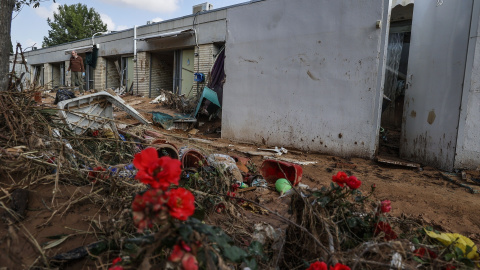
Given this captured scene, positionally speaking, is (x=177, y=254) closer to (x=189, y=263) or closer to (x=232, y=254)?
(x=189, y=263)

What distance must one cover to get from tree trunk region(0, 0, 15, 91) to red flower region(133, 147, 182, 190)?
8.85ft

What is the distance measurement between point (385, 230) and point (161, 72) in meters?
13.5

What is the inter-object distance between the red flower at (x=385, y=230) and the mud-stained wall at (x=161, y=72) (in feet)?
42.1

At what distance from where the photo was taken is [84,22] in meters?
31.0

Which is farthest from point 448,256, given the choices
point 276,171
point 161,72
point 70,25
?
point 70,25

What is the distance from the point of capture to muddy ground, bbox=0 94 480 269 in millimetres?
1487

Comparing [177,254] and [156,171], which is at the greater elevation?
[156,171]

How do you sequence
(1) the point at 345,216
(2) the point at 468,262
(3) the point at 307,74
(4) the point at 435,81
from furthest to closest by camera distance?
(3) the point at 307,74, (4) the point at 435,81, (1) the point at 345,216, (2) the point at 468,262

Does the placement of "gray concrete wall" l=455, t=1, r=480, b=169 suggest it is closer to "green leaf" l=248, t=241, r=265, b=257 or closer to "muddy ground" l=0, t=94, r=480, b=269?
"muddy ground" l=0, t=94, r=480, b=269

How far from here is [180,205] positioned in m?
0.95

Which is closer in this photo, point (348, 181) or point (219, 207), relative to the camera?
point (348, 181)

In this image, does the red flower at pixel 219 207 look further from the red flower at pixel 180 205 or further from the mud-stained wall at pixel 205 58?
the mud-stained wall at pixel 205 58

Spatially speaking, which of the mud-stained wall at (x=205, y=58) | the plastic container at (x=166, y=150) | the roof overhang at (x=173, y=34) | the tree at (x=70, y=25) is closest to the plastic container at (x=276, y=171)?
the plastic container at (x=166, y=150)

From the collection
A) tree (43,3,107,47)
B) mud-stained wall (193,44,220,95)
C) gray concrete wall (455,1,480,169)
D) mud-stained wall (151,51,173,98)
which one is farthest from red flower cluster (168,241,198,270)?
tree (43,3,107,47)
